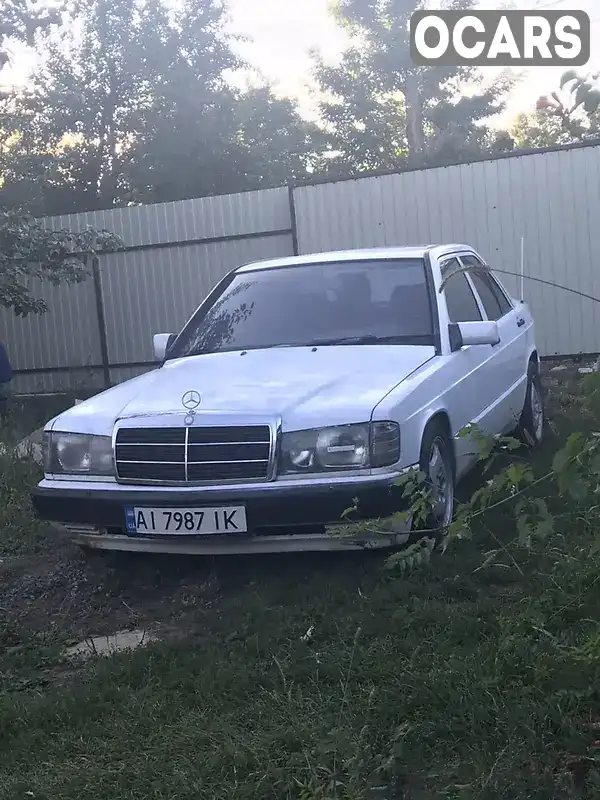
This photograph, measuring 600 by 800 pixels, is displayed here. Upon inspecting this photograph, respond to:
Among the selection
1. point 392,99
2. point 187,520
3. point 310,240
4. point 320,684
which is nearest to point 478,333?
point 187,520

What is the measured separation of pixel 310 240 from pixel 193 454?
7775mm

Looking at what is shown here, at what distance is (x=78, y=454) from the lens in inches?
176

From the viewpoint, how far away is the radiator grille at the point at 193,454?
415 centimetres

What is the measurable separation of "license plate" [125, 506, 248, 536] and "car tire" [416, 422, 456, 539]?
2.87ft

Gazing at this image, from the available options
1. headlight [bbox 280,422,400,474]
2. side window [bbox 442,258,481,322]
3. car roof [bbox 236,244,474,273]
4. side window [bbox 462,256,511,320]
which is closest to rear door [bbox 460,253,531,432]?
side window [bbox 462,256,511,320]

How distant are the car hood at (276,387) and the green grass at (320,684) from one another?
0.77 meters

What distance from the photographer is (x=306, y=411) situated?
418 cm

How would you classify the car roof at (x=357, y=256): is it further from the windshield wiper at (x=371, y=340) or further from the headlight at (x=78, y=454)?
the headlight at (x=78, y=454)

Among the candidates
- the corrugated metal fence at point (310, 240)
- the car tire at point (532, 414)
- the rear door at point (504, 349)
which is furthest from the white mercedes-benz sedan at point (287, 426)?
the corrugated metal fence at point (310, 240)

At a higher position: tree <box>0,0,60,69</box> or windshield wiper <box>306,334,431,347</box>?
tree <box>0,0,60,69</box>

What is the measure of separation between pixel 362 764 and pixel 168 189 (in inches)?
758

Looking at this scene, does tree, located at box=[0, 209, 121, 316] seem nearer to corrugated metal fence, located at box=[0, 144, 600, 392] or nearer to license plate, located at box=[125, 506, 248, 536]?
corrugated metal fence, located at box=[0, 144, 600, 392]

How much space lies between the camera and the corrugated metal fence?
35.3 ft

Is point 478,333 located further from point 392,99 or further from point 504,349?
point 392,99
